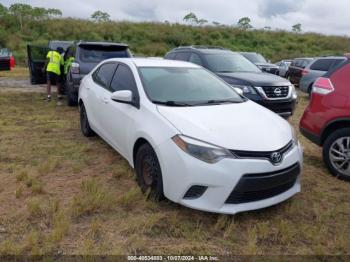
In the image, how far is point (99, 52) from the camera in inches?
340

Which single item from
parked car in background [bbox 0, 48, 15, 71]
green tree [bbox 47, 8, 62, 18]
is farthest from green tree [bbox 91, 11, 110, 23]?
parked car in background [bbox 0, 48, 15, 71]

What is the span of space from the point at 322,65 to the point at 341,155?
8.57 meters

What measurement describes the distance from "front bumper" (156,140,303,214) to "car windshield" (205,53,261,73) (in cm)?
500

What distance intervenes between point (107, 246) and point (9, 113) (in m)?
6.28

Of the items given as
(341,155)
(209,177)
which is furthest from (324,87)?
(209,177)

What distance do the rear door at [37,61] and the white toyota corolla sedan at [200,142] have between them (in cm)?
690

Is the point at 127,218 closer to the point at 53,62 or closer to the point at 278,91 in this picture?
the point at 278,91

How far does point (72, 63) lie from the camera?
821 cm

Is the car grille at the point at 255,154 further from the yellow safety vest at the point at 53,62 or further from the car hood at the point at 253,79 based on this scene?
the yellow safety vest at the point at 53,62

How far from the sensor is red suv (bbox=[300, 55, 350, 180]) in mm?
4336

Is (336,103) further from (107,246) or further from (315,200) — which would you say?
(107,246)

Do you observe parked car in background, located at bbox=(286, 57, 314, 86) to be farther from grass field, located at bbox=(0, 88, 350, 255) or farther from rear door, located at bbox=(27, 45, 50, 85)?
grass field, located at bbox=(0, 88, 350, 255)

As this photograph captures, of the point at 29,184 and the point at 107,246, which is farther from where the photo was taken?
the point at 29,184

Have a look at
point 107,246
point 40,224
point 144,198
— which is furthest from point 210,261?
point 40,224
